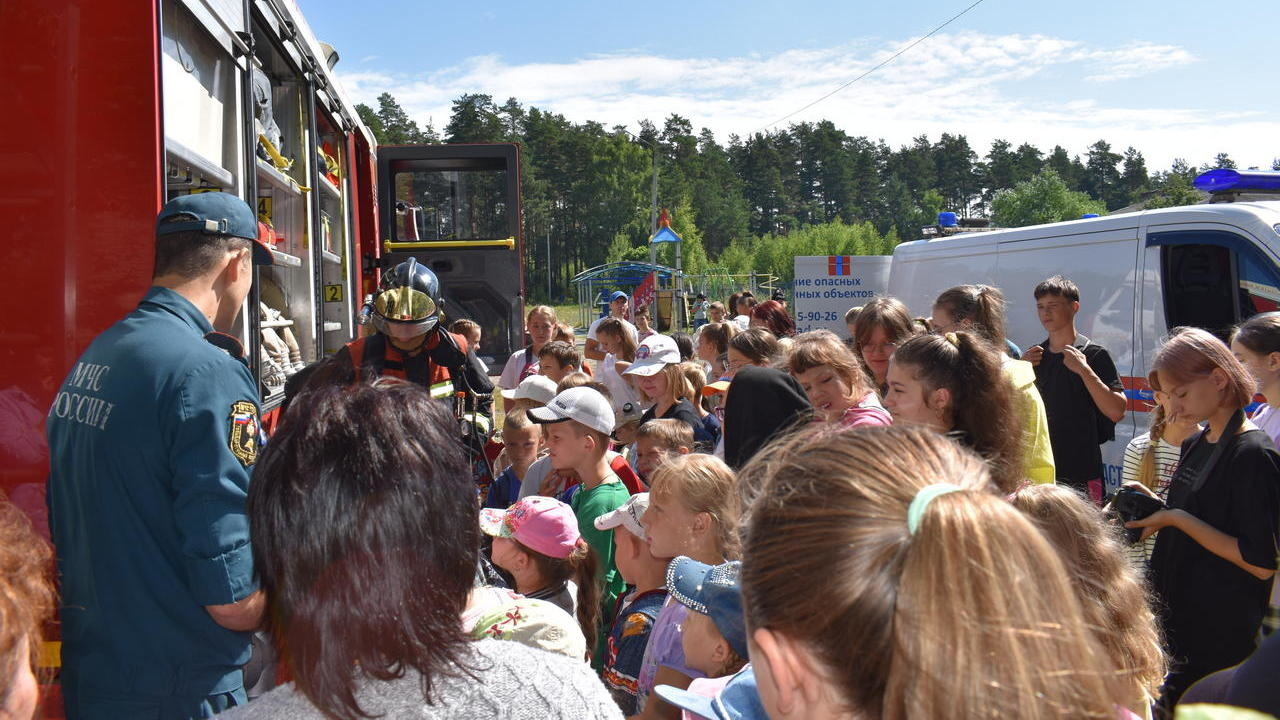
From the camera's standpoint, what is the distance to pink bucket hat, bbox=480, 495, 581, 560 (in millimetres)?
3014

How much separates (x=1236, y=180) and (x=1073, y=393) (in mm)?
3047

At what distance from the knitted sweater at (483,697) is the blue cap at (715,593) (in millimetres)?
487

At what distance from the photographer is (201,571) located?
2156mm

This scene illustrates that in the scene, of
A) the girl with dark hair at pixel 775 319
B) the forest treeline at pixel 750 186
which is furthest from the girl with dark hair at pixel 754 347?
the forest treeline at pixel 750 186

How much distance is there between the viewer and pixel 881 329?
14.5ft

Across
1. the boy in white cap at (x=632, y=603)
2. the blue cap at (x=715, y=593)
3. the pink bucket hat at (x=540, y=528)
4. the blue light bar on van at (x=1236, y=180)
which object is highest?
the blue light bar on van at (x=1236, y=180)

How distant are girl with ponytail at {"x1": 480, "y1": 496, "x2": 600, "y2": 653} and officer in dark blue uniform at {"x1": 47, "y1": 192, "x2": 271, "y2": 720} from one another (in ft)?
2.95

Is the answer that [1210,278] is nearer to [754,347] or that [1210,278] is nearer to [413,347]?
[754,347]

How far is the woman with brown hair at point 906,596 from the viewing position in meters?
0.98

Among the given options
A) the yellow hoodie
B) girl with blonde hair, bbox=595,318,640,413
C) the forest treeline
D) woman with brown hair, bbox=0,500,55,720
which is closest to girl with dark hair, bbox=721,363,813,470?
the yellow hoodie

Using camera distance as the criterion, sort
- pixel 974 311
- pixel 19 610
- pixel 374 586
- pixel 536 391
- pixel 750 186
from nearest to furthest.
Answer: pixel 19 610, pixel 374 586, pixel 974 311, pixel 536 391, pixel 750 186

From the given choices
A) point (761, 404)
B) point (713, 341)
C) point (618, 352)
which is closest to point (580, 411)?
point (761, 404)

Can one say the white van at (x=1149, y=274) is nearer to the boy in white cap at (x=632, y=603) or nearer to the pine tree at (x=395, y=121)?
the boy in white cap at (x=632, y=603)

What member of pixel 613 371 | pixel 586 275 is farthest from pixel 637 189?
pixel 613 371
